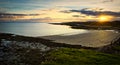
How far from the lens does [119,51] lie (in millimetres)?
35188

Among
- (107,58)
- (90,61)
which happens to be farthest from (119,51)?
(90,61)

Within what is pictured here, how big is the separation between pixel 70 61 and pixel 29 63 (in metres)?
5.99

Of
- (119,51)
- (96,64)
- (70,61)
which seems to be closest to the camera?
(96,64)

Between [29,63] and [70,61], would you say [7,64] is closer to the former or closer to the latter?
[29,63]

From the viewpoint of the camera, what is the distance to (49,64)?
2689 centimetres

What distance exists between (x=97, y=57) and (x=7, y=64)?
13.3 m

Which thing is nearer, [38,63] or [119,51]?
[38,63]

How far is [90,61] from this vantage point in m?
28.1

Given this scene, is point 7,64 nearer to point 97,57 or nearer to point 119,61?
point 97,57

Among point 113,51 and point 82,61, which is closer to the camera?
point 82,61

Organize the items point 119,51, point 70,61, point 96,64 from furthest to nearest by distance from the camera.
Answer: point 119,51
point 70,61
point 96,64

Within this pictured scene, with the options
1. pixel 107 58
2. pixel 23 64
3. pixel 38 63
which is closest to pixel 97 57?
pixel 107 58

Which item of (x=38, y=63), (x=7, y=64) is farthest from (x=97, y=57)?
(x=7, y=64)

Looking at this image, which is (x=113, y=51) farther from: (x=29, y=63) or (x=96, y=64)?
(x=29, y=63)
